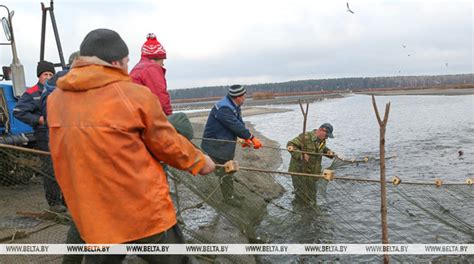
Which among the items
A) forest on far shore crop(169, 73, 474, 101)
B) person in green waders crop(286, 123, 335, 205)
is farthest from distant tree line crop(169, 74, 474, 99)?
person in green waders crop(286, 123, 335, 205)

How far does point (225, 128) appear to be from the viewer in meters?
6.27

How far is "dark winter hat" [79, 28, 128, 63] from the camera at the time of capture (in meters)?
2.24

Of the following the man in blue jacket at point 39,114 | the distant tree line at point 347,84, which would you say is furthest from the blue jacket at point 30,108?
the distant tree line at point 347,84

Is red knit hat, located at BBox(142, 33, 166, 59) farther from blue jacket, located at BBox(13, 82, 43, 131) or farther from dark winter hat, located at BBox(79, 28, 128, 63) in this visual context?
blue jacket, located at BBox(13, 82, 43, 131)

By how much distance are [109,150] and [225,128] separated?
13.8 ft

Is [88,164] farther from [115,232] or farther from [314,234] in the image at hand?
[314,234]

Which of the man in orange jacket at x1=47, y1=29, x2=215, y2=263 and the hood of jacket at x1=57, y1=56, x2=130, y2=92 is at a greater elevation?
the hood of jacket at x1=57, y1=56, x2=130, y2=92

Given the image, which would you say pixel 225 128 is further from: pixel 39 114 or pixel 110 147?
pixel 110 147

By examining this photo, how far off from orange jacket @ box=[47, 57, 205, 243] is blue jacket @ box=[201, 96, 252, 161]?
3825 mm

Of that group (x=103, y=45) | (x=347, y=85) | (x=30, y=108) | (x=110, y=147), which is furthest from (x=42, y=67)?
(x=347, y=85)

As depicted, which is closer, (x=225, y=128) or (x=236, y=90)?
(x=236, y=90)

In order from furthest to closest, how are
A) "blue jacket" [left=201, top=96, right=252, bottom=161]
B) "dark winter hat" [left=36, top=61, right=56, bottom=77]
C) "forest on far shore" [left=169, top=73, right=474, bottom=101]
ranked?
"forest on far shore" [left=169, top=73, right=474, bottom=101] < "blue jacket" [left=201, top=96, right=252, bottom=161] < "dark winter hat" [left=36, top=61, right=56, bottom=77]

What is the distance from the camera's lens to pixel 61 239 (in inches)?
176

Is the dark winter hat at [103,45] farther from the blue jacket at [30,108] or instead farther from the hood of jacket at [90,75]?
the blue jacket at [30,108]
